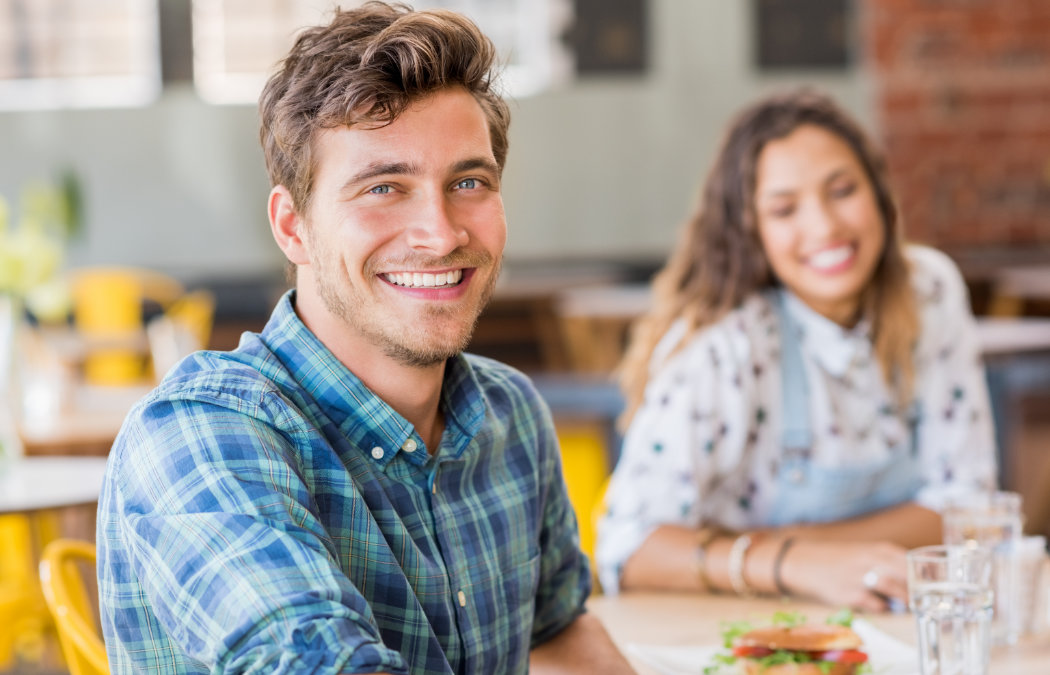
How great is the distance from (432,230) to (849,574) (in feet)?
2.48

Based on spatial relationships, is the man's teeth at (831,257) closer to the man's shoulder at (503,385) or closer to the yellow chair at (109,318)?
the man's shoulder at (503,385)

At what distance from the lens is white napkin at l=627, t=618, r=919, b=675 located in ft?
4.26

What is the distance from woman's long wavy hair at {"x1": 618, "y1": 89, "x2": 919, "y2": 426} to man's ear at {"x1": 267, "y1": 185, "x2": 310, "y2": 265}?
940 millimetres

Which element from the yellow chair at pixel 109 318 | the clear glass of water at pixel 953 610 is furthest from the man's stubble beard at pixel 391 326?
the yellow chair at pixel 109 318

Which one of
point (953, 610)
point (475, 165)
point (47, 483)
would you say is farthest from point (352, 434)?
point (47, 483)

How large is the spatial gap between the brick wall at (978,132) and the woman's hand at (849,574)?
20.8 feet

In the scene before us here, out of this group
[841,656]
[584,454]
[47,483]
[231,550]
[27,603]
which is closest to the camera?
[231,550]

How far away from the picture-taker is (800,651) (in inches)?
49.6

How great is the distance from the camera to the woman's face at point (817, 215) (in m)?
2.02

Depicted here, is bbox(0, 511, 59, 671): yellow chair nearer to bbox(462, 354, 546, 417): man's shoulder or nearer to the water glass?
bbox(462, 354, 546, 417): man's shoulder

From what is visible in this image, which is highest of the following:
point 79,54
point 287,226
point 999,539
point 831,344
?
point 79,54

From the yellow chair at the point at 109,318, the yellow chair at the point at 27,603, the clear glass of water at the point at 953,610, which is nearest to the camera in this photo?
the clear glass of water at the point at 953,610

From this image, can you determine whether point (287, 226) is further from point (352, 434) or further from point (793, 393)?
point (793, 393)

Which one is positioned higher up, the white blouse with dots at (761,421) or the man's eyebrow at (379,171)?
the man's eyebrow at (379,171)
